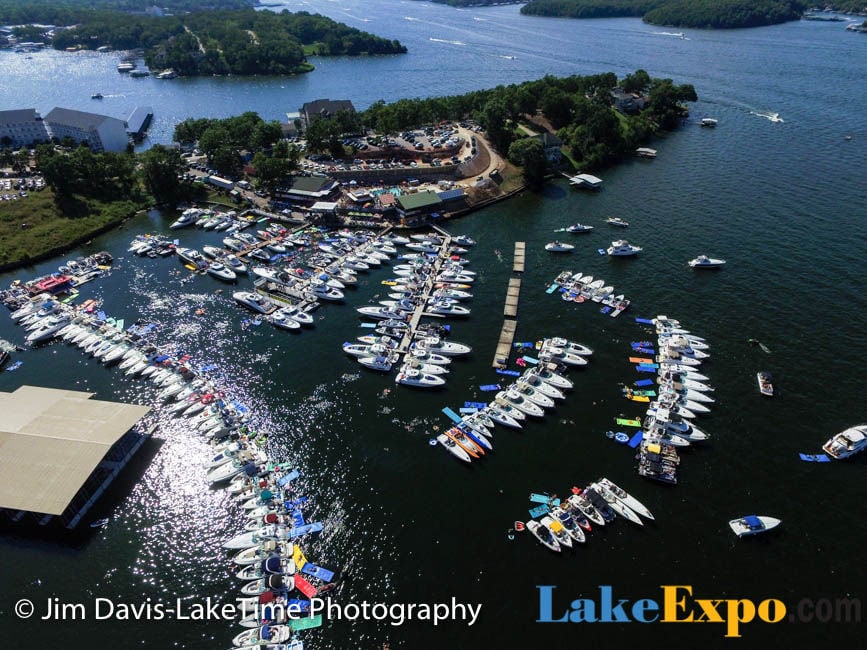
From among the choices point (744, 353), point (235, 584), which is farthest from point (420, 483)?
point (744, 353)

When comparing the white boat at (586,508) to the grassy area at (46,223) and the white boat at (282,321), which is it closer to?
the white boat at (282,321)

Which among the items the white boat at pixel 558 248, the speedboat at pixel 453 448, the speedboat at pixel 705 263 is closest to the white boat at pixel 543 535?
the speedboat at pixel 453 448

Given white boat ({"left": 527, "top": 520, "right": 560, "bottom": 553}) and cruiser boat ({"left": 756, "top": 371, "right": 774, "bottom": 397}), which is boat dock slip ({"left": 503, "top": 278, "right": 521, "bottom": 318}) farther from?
white boat ({"left": 527, "top": 520, "right": 560, "bottom": 553})

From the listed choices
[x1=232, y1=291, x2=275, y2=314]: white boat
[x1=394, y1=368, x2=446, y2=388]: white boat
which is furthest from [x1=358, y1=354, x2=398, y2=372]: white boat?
[x1=232, y1=291, x2=275, y2=314]: white boat

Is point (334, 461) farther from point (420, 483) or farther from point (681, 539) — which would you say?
point (681, 539)

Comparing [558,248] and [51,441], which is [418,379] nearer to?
[51,441]

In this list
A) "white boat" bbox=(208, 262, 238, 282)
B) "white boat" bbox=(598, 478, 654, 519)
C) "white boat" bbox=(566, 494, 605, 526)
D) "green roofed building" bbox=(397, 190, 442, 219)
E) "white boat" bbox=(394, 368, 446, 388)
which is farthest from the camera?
"green roofed building" bbox=(397, 190, 442, 219)

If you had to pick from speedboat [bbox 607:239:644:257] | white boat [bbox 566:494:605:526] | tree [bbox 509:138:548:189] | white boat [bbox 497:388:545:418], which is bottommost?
white boat [bbox 566:494:605:526]
